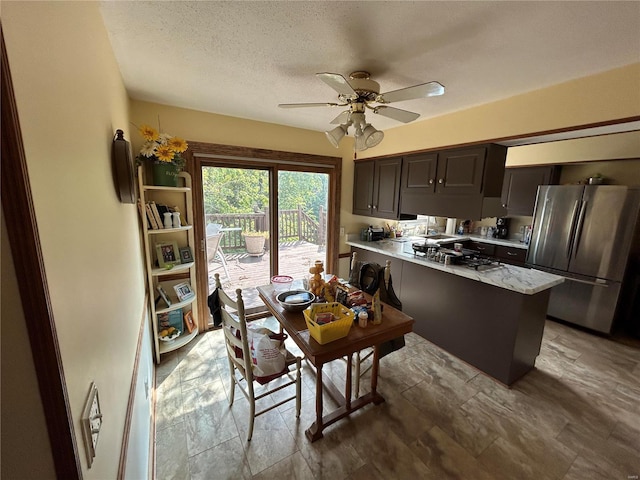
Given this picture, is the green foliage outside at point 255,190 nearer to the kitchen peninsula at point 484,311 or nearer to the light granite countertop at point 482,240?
the light granite countertop at point 482,240

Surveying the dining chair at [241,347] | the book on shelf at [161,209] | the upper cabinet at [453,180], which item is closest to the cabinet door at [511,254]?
the upper cabinet at [453,180]

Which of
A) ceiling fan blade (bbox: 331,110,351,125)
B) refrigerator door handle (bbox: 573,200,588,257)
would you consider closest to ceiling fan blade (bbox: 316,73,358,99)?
ceiling fan blade (bbox: 331,110,351,125)

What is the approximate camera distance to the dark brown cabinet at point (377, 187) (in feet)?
10.4

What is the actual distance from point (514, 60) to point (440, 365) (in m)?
2.43

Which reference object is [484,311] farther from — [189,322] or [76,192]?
[189,322]

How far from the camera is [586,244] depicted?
9.81ft

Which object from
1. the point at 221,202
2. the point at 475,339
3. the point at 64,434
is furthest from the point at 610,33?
the point at 221,202

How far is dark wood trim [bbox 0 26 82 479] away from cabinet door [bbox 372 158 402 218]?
3103 millimetres

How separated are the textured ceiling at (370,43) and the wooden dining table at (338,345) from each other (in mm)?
1639

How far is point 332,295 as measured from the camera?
196 cm

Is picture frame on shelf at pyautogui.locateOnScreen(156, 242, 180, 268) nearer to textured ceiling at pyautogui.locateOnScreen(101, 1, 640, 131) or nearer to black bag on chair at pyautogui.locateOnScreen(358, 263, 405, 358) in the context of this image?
textured ceiling at pyautogui.locateOnScreen(101, 1, 640, 131)

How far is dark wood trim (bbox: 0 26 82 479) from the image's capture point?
402mm

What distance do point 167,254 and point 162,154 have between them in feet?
3.18

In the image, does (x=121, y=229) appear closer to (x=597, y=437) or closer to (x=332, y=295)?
(x=332, y=295)
